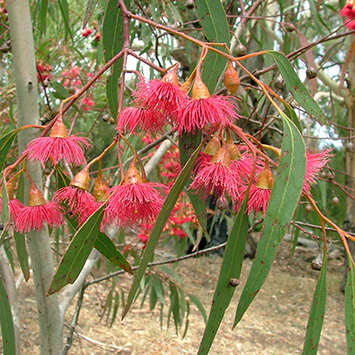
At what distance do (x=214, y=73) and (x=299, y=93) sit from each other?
16 cm

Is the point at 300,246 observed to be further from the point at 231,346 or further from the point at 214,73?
the point at 214,73

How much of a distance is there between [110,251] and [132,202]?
0.14m

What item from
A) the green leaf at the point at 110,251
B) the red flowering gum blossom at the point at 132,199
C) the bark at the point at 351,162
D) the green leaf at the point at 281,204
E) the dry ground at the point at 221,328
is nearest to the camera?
the green leaf at the point at 281,204

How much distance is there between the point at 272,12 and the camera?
9.80ft

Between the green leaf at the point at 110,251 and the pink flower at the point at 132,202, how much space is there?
0.17ft

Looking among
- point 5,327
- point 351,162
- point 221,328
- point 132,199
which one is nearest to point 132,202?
point 132,199

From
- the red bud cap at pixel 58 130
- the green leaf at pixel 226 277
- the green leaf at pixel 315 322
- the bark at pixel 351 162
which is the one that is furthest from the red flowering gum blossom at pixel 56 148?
the bark at pixel 351 162

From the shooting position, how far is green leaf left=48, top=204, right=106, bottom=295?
51 centimetres

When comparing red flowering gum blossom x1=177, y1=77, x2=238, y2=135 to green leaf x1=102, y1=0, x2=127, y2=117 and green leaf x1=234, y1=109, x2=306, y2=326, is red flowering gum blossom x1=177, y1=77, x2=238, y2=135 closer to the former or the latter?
green leaf x1=234, y1=109, x2=306, y2=326

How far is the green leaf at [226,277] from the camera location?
0.54m

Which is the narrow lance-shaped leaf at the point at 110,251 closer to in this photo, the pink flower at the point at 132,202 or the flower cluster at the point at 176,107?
the pink flower at the point at 132,202

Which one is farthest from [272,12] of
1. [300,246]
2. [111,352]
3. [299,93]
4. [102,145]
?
[300,246]

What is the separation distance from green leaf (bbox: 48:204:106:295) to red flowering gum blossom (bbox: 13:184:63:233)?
156 millimetres

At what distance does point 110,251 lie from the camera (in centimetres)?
65
